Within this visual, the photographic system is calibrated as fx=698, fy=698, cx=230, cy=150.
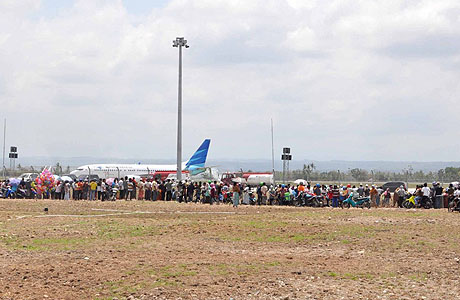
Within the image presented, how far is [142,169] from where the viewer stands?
8450 centimetres

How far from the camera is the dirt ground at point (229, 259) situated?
516 inches

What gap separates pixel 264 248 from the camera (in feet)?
61.1

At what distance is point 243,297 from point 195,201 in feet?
95.6

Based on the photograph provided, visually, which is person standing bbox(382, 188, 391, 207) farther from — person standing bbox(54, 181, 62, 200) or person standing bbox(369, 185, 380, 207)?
person standing bbox(54, 181, 62, 200)

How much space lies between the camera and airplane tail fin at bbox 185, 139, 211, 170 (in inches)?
3543

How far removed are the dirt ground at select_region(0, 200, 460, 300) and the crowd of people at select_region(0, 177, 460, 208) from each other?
452 inches

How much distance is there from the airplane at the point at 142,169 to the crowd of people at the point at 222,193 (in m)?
27.8

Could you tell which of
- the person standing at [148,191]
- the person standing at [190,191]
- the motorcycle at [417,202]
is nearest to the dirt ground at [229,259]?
the motorcycle at [417,202]

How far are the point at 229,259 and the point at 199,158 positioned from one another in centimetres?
7473

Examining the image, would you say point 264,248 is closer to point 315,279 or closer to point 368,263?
point 368,263

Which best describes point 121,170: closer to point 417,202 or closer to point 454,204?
point 417,202

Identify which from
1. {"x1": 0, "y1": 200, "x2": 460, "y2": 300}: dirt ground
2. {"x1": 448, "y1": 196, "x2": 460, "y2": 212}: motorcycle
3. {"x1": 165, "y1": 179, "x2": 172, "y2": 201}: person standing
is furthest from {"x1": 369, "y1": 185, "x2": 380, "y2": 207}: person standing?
{"x1": 0, "y1": 200, "x2": 460, "y2": 300}: dirt ground

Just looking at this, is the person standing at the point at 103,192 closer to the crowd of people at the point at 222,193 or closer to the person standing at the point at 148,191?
the crowd of people at the point at 222,193

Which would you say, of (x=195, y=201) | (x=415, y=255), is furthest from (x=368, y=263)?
(x=195, y=201)
